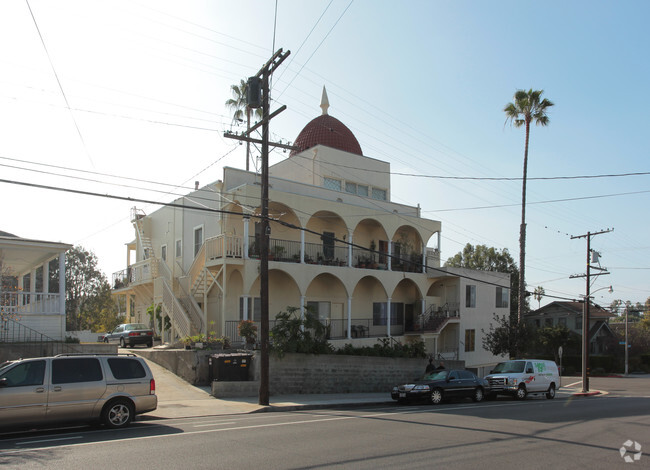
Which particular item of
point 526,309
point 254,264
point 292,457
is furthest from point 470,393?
point 526,309

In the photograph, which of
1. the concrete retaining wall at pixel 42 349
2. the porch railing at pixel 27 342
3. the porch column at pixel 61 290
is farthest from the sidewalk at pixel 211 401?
the porch column at pixel 61 290

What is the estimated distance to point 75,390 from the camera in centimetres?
1148

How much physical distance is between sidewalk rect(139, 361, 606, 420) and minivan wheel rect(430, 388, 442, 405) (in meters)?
1.54

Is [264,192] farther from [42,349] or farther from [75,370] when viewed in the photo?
[42,349]

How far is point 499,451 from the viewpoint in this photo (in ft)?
32.0

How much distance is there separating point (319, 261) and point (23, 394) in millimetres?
18633

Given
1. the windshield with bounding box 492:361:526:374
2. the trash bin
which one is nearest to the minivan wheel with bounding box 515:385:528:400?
the windshield with bounding box 492:361:526:374

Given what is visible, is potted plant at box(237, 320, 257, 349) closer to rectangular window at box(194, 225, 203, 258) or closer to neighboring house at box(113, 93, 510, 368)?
neighboring house at box(113, 93, 510, 368)

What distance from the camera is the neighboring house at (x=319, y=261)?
1014 inches

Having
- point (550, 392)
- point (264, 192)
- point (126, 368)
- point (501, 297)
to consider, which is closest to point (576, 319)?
point (501, 297)

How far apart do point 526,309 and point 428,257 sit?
37542 millimetres

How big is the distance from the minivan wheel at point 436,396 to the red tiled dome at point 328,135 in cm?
1746

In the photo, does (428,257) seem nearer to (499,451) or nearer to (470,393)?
(470,393)

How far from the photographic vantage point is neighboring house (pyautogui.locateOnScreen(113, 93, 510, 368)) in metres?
25.8
